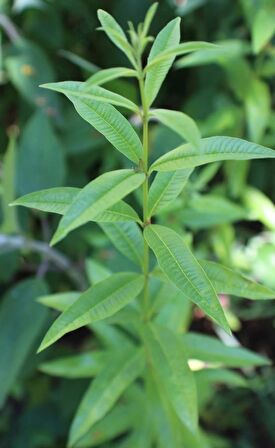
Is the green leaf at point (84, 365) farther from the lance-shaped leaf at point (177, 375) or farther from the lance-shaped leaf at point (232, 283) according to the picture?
the lance-shaped leaf at point (232, 283)

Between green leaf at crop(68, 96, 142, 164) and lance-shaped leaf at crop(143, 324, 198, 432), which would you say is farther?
lance-shaped leaf at crop(143, 324, 198, 432)

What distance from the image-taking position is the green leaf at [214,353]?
73 cm

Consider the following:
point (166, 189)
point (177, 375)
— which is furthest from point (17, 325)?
point (166, 189)

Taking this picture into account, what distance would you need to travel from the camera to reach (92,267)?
2.73 ft

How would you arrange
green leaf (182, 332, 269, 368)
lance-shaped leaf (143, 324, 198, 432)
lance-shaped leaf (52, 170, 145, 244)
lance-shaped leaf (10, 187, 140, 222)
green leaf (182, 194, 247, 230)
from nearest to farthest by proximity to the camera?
lance-shaped leaf (52, 170, 145, 244) < lance-shaped leaf (10, 187, 140, 222) < lance-shaped leaf (143, 324, 198, 432) < green leaf (182, 332, 269, 368) < green leaf (182, 194, 247, 230)

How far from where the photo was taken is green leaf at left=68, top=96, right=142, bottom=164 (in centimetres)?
46

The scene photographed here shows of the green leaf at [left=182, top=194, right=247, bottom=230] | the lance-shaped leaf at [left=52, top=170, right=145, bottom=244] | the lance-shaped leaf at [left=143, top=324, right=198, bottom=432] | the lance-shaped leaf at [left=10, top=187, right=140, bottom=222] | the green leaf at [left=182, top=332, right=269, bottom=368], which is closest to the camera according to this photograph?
the lance-shaped leaf at [left=52, top=170, right=145, bottom=244]

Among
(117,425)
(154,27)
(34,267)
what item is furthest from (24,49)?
(117,425)

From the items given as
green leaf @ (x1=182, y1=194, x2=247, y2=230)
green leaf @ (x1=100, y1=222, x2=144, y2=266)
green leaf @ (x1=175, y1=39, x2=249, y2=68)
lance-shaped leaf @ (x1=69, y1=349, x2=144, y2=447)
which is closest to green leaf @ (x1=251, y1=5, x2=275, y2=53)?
green leaf @ (x1=175, y1=39, x2=249, y2=68)

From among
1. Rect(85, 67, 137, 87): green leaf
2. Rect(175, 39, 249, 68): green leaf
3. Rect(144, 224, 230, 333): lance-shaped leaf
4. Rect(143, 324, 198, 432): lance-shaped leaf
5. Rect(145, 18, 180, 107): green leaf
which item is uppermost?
Rect(85, 67, 137, 87): green leaf

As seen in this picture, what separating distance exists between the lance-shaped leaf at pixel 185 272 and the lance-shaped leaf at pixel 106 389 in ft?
0.86

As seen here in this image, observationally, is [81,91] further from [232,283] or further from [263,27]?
[263,27]

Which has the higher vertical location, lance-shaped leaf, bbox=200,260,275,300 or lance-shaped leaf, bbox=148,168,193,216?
lance-shaped leaf, bbox=148,168,193,216

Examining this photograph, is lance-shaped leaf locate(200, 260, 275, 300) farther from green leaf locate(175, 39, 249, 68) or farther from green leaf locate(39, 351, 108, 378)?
green leaf locate(175, 39, 249, 68)
